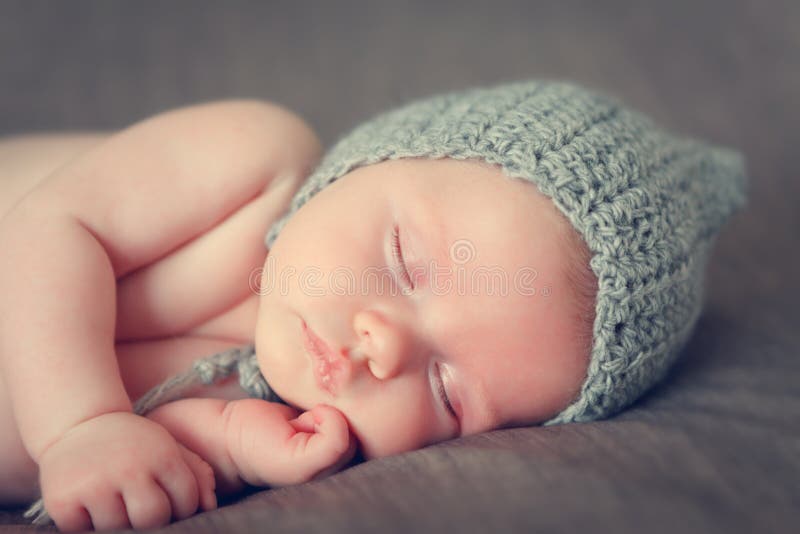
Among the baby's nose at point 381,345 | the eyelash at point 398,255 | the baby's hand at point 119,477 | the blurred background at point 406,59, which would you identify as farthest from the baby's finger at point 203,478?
the blurred background at point 406,59

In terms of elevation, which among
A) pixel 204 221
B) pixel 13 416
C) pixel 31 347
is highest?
pixel 204 221

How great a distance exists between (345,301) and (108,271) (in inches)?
14.4

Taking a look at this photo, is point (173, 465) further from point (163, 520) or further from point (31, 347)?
point (31, 347)

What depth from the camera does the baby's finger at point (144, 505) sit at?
877 mm

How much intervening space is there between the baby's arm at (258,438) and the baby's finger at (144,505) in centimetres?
15

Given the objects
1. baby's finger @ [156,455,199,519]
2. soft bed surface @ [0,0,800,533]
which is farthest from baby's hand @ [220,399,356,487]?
soft bed surface @ [0,0,800,533]

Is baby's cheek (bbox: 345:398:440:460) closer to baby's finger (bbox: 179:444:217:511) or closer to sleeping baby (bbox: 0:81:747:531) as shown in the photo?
sleeping baby (bbox: 0:81:747:531)

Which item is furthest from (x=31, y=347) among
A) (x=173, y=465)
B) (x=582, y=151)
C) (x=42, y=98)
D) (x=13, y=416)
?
(x=42, y=98)

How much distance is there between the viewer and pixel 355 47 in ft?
6.44

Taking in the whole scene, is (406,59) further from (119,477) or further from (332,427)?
(119,477)

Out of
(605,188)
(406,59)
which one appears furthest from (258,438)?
(406,59)

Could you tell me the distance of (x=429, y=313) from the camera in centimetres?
102

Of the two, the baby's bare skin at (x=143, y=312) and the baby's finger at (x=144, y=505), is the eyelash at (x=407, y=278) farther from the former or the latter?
the baby's finger at (x=144, y=505)

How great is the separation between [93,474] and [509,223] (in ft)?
1.99
